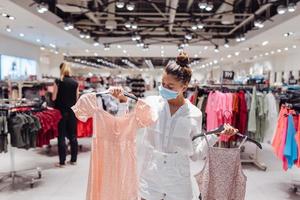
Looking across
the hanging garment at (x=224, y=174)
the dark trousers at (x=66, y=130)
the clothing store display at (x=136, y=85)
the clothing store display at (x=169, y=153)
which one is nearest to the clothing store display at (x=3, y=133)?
the dark trousers at (x=66, y=130)

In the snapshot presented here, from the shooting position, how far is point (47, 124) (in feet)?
16.7

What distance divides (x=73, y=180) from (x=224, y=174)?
328cm

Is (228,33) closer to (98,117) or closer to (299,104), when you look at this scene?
(299,104)

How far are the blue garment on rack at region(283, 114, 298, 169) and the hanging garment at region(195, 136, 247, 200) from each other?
2.25 metres

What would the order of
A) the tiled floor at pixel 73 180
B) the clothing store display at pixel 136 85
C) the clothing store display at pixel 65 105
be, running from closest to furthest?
the tiled floor at pixel 73 180
the clothing store display at pixel 65 105
the clothing store display at pixel 136 85

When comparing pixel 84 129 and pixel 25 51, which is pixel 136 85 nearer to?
pixel 25 51

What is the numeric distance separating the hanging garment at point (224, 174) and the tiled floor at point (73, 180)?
2391 millimetres

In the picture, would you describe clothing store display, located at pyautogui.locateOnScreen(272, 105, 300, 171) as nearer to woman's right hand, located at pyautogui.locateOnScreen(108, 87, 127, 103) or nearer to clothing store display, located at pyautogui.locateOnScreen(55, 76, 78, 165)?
woman's right hand, located at pyautogui.locateOnScreen(108, 87, 127, 103)

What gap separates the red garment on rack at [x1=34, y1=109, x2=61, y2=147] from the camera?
499 cm

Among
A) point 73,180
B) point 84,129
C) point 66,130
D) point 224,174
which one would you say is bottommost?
point 73,180

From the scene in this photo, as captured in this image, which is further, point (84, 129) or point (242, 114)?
point (84, 129)

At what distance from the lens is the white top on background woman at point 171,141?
205 cm

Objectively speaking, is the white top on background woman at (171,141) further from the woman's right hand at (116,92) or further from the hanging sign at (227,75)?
the hanging sign at (227,75)

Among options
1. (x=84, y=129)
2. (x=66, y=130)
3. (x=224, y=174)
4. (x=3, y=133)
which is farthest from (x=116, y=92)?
(x=84, y=129)
